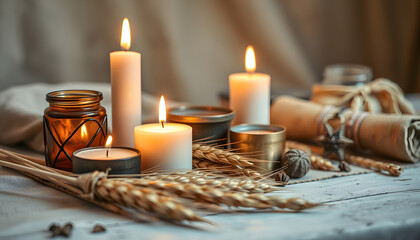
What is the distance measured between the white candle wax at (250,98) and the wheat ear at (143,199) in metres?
0.43

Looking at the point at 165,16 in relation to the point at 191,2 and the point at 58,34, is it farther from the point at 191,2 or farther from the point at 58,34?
the point at 58,34

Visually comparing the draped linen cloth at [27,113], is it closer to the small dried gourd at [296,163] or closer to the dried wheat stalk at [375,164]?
the small dried gourd at [296,163]

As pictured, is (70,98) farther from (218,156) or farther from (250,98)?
Answer: (250,98)

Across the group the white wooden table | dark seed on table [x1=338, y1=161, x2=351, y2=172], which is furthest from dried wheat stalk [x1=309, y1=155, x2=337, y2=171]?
the white wooden table

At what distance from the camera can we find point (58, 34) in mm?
1656

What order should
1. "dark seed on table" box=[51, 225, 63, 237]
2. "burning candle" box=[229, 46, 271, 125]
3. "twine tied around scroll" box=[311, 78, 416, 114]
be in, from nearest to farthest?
"dark seed on table" box=[51, 225, 63, 237] → "burning candle" box=[229, 46, 271, 125] → "twine tied around scroll" box=[311, 78, 416, 114]

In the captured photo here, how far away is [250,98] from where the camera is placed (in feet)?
3.69

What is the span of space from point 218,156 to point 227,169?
0.05m

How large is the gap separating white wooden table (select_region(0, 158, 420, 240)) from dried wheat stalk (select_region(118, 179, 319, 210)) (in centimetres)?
2

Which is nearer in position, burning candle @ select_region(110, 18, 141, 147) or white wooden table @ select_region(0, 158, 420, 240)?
white wooden table @ select_region(0, 158, 420, 240)

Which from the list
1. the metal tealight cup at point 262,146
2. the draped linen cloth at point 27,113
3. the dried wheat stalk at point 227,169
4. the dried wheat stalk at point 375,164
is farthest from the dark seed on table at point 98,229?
the dried wheat stalk at point 375,164

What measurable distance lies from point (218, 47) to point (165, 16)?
284 millimetres

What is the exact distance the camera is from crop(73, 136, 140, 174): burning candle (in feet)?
2.66

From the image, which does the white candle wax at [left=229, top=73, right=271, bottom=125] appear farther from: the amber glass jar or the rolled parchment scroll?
the amber glass jar
